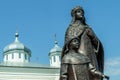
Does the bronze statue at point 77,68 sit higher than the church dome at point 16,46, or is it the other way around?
the church dome at point 16,46

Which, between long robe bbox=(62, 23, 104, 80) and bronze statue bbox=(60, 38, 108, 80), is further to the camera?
long robe bbox=(62, 23, 104, 80)

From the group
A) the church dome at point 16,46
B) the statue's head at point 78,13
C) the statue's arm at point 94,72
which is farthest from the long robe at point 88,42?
the church dome at point 16,46

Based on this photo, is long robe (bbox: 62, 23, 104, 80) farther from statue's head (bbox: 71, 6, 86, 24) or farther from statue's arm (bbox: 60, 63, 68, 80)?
statue's arm (bbox: 60, 63, 68, 80)

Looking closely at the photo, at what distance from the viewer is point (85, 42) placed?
704 centimetres

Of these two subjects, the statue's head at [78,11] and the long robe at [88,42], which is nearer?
the long robe at [88,42]

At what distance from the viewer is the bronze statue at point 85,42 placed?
6918 mm

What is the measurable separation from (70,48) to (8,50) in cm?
6108

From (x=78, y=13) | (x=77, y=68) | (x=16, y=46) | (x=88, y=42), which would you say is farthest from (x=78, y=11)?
(x=16, y=46)

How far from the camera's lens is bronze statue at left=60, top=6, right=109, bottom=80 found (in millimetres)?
6918

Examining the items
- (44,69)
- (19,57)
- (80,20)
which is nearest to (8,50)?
(19,57)

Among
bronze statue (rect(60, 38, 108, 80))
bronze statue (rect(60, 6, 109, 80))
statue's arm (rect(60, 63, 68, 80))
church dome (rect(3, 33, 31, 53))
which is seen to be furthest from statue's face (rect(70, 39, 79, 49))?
church dome (rect(3, 33, 31, 53))

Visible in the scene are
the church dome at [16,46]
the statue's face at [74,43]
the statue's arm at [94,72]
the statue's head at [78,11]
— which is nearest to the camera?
the statue's arm at [94,72]

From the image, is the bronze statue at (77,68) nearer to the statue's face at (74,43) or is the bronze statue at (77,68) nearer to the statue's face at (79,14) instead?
the statue's face at (74,43)

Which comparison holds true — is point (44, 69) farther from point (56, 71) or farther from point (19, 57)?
point (19, 57)
